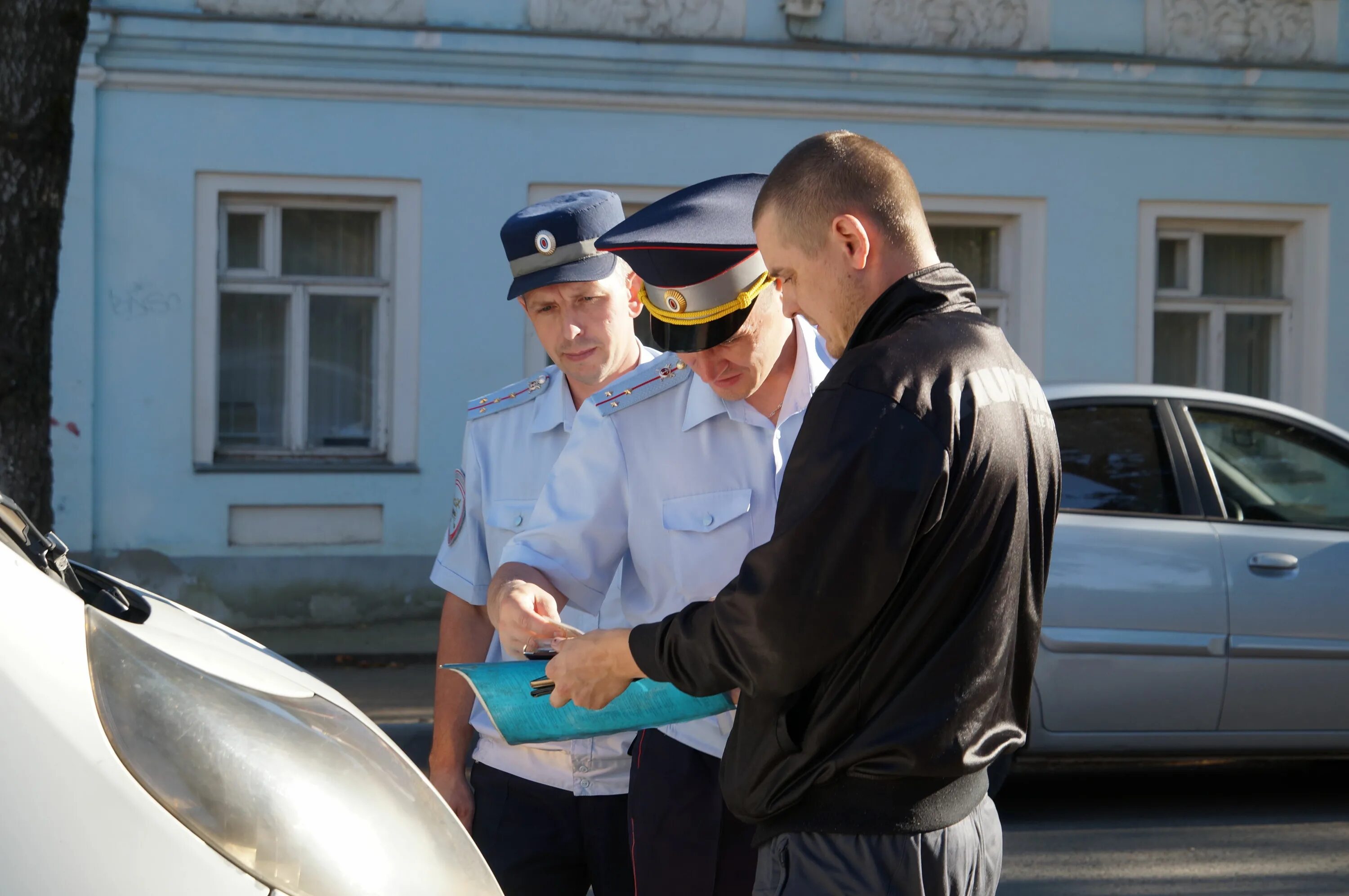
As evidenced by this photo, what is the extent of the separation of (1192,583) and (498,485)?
3.38 m

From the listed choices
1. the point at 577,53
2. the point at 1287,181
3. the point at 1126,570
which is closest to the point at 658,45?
the point at 577,53

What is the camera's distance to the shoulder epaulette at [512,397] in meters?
2.80

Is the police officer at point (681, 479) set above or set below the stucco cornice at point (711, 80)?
below

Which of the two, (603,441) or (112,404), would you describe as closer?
(603,441)

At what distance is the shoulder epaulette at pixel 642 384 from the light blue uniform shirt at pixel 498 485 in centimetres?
24

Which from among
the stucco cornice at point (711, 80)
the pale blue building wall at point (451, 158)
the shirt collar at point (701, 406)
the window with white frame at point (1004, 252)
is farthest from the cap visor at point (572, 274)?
the window with white frame at point (1004, 252)

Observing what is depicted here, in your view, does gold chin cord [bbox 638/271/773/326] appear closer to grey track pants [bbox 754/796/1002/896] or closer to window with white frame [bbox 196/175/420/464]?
grey track pants [bbox 754/796/1002/896]

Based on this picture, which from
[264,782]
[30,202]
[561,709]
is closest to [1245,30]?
[30,202]

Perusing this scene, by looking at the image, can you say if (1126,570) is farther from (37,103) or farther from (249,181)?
(249,181)

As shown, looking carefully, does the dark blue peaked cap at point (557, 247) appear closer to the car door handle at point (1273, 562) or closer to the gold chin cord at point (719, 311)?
the gold chin cord at point (719, 311)

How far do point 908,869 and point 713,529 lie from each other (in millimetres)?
714

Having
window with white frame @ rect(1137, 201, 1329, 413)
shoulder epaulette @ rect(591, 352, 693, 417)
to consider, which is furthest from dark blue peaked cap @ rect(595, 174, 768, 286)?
window with white frame @ rect(1137, 201, 1329, 413)

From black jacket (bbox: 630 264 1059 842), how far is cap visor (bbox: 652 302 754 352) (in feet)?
1.52

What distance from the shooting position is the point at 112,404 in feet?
29.6
